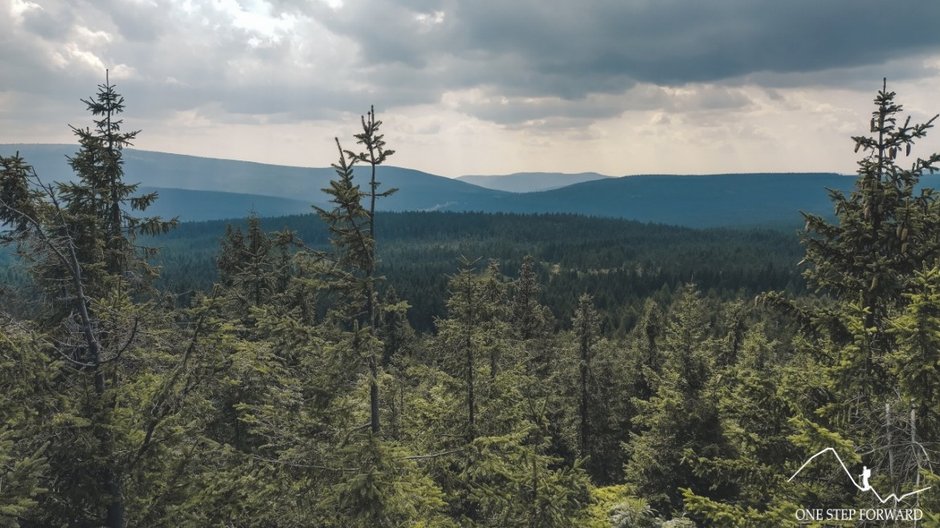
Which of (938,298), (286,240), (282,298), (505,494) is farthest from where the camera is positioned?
(282,298)

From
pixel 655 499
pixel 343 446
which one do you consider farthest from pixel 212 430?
pixel 655 499

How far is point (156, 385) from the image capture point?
10.1 meters

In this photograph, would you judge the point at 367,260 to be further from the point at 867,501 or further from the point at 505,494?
the point at 867,501

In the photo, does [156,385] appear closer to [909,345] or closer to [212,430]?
[212,430]

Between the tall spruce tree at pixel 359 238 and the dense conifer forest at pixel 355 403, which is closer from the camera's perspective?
the dense conifer forest at pixel 355 403

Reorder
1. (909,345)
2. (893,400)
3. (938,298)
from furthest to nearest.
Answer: (893,400), (909,345), (938,298)

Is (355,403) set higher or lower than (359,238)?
lower

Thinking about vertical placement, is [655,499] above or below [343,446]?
below

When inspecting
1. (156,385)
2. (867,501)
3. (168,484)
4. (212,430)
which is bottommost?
(212,430)

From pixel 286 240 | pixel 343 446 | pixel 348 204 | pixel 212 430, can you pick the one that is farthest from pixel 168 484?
pixel 212 430

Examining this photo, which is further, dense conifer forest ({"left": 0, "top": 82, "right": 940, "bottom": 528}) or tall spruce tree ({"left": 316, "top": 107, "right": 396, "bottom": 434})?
tall spruce tree ({"left": 316, "top": 107, "right": 396, "bottom": 434})

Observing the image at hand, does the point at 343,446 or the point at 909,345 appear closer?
the point at 909,345

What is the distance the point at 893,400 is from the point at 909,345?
2137 millimetres

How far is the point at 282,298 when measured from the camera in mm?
26984
